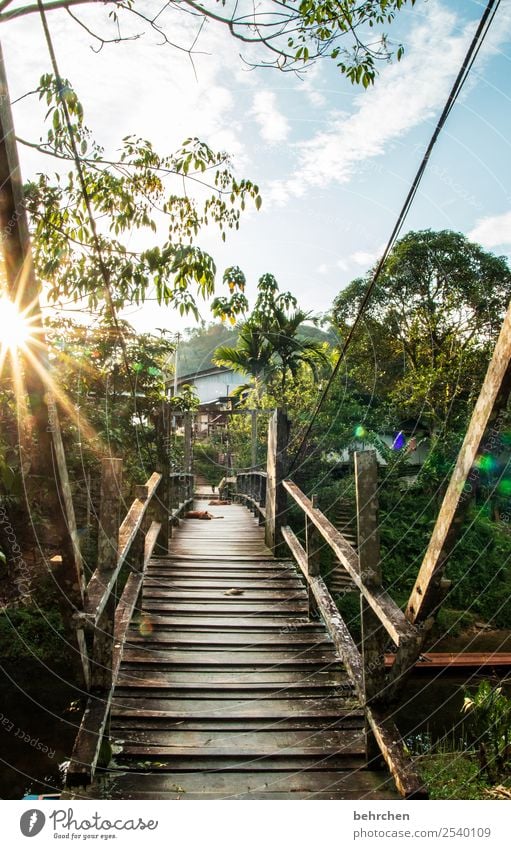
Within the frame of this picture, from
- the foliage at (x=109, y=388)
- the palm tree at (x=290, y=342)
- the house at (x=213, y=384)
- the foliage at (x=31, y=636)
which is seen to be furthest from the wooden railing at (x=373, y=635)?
the house at (x=213, y=384)

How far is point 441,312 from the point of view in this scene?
39.4 feet

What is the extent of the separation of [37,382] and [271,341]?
755 cm

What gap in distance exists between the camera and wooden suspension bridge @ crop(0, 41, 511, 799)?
7.83ft

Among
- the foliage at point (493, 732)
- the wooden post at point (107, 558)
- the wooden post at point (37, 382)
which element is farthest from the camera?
the foliage at point (493, 732)

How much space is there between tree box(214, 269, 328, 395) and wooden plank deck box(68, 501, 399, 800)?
486cm

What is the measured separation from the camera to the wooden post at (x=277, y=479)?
622cm

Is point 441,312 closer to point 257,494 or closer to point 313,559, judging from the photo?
point 257,494

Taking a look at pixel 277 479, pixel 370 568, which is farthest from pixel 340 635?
pixel 277 479

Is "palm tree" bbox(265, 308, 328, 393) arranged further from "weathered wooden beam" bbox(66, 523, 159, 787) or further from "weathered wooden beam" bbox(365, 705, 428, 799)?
"weathered wooden beam" bbox(365, 705, 428, 799)

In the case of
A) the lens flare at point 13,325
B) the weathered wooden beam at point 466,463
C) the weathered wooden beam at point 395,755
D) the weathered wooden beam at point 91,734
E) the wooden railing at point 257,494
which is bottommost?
the wooden railing at point 257,494

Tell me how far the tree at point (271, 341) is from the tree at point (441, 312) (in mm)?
2977

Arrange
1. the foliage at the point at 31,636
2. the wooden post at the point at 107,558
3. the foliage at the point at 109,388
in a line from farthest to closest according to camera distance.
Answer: the foliage at the point at 31,636 < the foliage at the point at 109,388 < the wooden post at the point at 107,558

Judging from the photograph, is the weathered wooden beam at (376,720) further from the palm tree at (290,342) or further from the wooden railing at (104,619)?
the palm tree at (290,342)

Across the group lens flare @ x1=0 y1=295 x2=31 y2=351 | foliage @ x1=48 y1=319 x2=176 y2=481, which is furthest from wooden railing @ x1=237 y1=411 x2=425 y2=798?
foliage @ x1=48 y1=319 x2=176 y2=481
